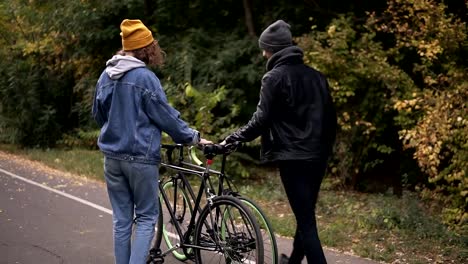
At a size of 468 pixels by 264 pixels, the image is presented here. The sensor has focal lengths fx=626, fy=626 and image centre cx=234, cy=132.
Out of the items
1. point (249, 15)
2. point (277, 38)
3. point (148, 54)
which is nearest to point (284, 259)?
point (277, 38)

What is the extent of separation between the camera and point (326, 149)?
4.73 m

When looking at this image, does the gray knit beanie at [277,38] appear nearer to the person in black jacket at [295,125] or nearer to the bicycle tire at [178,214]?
the person in black jacket at [295,125]

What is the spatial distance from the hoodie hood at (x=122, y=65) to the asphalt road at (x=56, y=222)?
2101mm

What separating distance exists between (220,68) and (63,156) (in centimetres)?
510

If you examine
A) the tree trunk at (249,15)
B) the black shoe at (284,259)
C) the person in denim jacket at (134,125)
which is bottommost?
the black shoe at (284,259)

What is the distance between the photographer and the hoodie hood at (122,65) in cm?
→ 439

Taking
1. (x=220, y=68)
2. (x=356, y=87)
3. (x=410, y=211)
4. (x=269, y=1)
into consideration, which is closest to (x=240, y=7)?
(x=269, y=1)

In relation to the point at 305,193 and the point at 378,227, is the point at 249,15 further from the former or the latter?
the point at 305,193

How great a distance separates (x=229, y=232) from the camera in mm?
4891

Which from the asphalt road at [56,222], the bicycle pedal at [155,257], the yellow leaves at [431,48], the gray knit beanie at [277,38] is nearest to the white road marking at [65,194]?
the asphalt road at [56,222]

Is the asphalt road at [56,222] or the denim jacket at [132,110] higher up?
the denim jacket at [132,110]

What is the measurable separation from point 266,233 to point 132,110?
4.72ft

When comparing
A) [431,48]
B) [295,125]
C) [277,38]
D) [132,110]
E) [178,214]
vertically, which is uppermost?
[277,38]

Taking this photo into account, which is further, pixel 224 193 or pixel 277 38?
pixel 224 193
